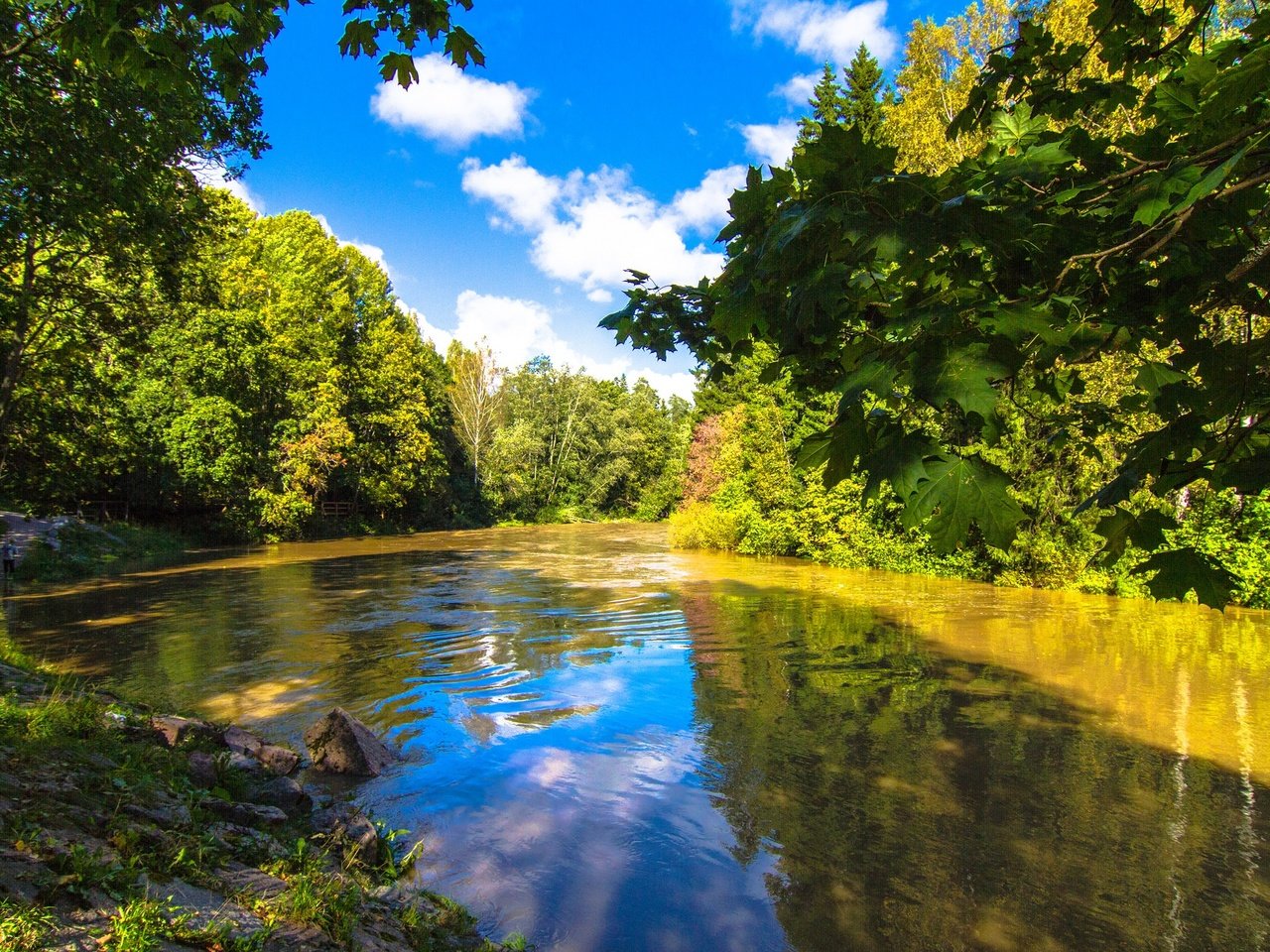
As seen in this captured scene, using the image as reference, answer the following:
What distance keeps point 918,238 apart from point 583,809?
5.20 metres

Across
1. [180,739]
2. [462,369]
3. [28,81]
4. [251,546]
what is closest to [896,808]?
[180,739]

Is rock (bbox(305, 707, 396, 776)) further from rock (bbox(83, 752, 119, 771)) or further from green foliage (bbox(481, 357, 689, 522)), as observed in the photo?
green foliage (bbox(481, 357, 689, 522))

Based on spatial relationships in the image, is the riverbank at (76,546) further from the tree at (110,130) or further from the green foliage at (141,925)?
the green foliage at (141,925)

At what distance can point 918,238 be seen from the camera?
65.4 inches

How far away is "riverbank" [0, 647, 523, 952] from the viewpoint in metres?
2.40

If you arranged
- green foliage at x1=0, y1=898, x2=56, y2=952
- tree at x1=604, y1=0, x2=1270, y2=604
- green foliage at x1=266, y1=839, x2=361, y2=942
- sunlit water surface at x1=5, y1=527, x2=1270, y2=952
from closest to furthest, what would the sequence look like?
tree at x1=604, y1=0, x2=1270, y2=604, green foliage at x1=0, y1=898, x2=56, y2=952, green foliage at x1=266, y1=839, x2=361, y2=942, sunlit water surface at x1=5, y1=527, x2=1270, y2=952

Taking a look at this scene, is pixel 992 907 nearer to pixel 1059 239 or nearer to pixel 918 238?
pixel 1059 239

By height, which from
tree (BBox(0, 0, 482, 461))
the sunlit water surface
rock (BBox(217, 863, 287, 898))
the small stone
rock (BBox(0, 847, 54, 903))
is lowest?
the sunlit water surface

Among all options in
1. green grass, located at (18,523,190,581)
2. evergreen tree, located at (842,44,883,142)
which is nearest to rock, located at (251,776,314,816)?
green grass, located at (18,523,190,581)

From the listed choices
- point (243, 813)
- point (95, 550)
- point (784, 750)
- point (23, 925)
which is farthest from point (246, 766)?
point (95, 550)

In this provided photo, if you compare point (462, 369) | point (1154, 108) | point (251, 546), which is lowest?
point (251, 546)

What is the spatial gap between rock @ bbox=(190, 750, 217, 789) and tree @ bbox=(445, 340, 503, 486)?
162 ft

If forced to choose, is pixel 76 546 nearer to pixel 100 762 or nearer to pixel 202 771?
pixel 202 771

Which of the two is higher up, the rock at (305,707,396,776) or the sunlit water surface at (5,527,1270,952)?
the rock at (305,707,396,776)
